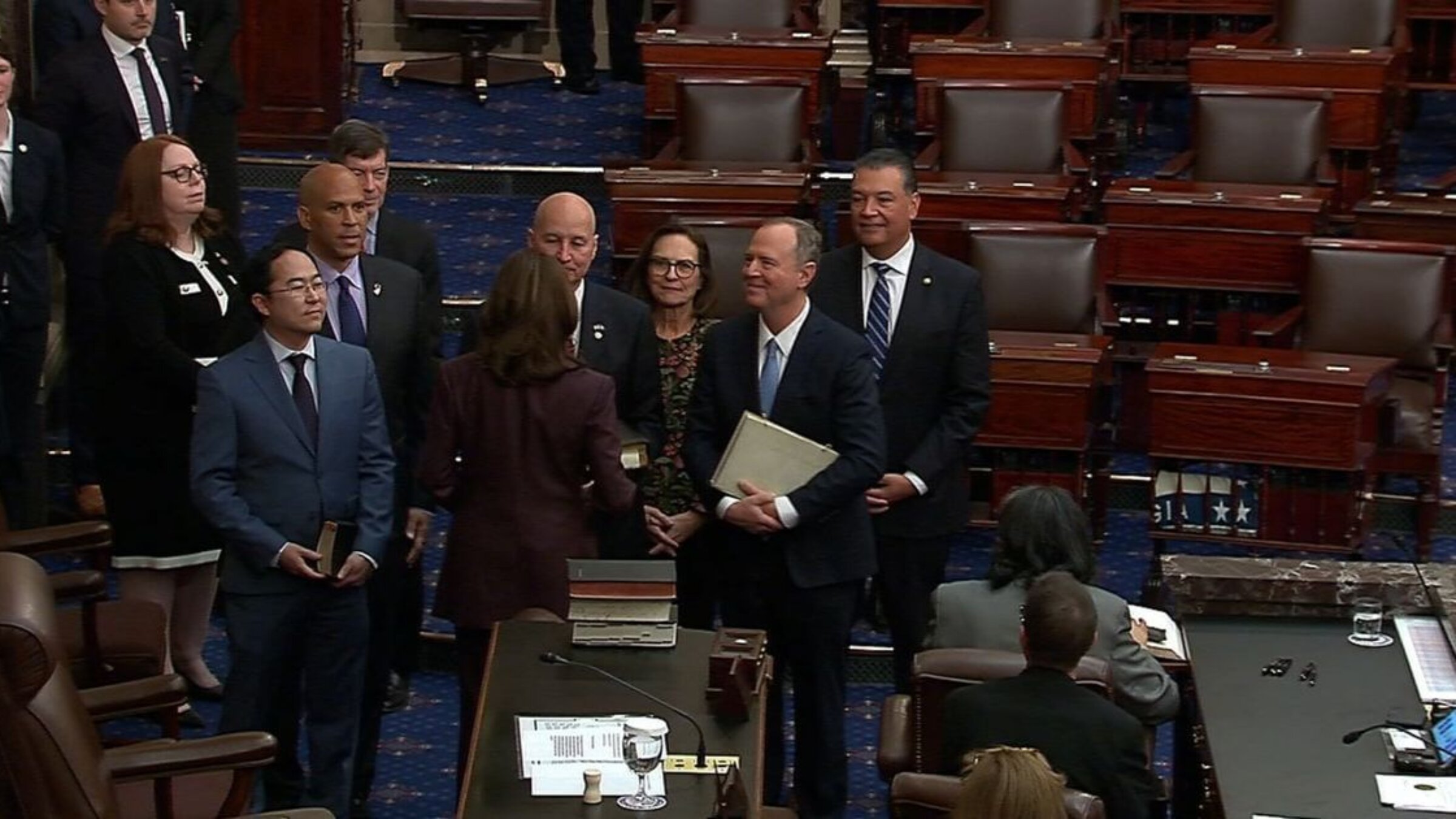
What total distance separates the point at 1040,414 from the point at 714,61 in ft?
8.05

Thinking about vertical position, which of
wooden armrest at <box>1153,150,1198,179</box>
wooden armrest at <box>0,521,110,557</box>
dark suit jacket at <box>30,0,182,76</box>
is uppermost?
dark suit jacket at <box>30,0,182,76</box>

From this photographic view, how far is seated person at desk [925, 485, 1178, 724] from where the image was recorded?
13.9 feet

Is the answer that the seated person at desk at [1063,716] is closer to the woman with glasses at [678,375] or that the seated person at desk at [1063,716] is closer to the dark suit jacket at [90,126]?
the woman with glasses at [678,375]

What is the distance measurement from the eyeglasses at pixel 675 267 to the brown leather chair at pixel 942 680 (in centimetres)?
129

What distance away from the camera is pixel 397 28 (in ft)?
35.4

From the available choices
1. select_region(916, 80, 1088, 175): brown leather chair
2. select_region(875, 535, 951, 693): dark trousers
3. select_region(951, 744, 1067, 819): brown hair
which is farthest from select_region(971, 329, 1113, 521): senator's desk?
select_region(951, 744, 1067, 819): brown hair

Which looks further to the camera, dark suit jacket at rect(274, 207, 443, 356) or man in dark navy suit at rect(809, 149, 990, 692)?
dark suit jacket at rect(274, 207, 443, 356)

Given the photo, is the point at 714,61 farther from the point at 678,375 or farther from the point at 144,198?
the point at 144,198

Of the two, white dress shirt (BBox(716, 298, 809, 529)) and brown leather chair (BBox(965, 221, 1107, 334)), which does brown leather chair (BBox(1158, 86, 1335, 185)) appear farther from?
white dress shirt (BBox(716, 298, 809, 529))

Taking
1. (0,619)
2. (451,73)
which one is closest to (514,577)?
(0,619)

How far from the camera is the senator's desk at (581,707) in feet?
12.5

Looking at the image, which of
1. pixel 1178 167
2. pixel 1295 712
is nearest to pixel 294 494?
pixel 1295 712

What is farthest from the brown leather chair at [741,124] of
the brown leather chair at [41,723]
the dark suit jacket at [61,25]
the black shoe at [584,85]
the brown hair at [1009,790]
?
the brown hair at [1009,790]

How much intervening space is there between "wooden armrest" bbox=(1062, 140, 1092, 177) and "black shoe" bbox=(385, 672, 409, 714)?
9.46 feet
